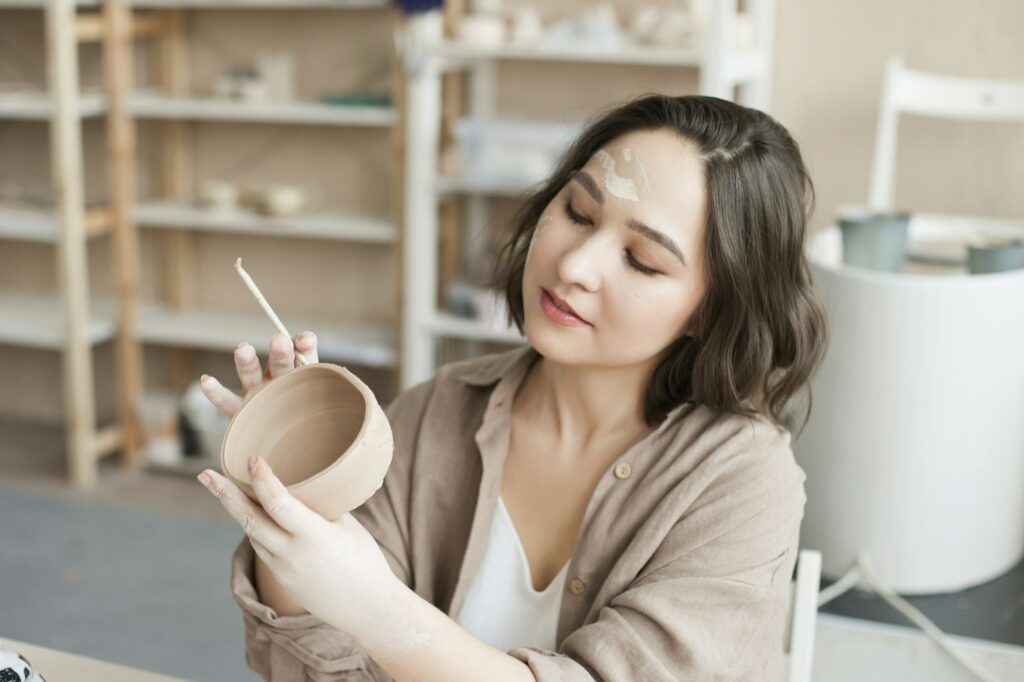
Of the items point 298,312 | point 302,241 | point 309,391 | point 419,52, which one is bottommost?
point 298,312

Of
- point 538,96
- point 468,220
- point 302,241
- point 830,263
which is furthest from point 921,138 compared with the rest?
point 302,241

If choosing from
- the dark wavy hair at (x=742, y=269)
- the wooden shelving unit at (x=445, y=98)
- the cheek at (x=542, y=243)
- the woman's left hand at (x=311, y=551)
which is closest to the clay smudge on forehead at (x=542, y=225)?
the cheek at (x=542, y=243)

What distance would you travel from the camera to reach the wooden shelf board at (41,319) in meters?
3.30

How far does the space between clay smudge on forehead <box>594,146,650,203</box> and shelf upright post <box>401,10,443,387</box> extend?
185 centimetres

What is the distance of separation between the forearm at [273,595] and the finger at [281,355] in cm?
20

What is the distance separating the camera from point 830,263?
256 cm

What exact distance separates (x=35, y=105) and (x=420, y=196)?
1.13 metres

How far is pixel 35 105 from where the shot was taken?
321cm

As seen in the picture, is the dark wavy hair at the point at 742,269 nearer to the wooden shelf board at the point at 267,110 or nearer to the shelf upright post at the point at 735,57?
the shelf upright post at the point at 735,57

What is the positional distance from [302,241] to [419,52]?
86 cm

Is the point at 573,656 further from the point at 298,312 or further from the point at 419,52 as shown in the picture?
the point at 298,312

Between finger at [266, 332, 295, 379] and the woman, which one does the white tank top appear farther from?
finger at [266, 332, 295, 379]

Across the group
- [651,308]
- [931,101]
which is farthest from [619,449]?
[931,101]

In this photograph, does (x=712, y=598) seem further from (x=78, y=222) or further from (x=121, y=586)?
(x=78, y=222)
